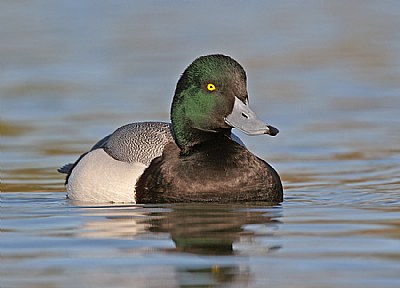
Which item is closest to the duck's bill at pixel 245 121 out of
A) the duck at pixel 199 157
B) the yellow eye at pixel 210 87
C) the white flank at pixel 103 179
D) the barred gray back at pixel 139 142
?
the duck at pixel 199 157

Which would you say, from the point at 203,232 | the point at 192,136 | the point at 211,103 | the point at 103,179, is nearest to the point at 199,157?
the point at 192,136

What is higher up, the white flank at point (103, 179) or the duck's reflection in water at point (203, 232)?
the white flank at point (103, 179)

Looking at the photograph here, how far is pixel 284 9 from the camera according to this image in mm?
27016

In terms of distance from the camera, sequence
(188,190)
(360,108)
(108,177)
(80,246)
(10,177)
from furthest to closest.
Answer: (360,108) → (10,177) → (108,177) → (188,190) → (80,246)

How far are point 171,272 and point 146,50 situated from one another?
14.4 m

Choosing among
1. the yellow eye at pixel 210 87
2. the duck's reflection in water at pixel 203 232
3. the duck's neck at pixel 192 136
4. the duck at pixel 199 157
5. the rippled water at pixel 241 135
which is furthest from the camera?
the duck's neck at pixel 192 136

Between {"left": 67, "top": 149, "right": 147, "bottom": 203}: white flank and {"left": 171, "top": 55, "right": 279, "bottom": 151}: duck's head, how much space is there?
475 millimetres

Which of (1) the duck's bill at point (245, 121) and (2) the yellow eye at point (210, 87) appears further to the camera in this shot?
(2) the yellow eye at point (210, 87)

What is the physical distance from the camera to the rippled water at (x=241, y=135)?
7.21m

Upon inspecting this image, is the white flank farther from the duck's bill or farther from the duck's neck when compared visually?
the duck's bill

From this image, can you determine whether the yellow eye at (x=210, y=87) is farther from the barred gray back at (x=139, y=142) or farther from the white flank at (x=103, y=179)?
the white flank at (x=103, y=179)

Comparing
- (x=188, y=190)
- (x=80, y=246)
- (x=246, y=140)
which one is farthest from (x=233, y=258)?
(x=246, y=140)

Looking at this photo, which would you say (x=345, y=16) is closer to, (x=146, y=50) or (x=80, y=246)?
(x=146, y=50)

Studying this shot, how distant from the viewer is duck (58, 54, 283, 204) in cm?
943
